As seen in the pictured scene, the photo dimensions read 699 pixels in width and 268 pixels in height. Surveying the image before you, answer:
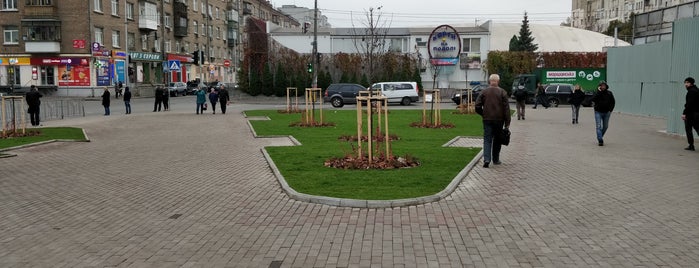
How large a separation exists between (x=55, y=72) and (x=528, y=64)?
4056 cm

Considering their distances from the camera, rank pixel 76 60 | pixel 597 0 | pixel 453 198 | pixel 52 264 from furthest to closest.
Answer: pixel 597 0 < pixel 76 60 < pixel 453 198 < pixel 52 264

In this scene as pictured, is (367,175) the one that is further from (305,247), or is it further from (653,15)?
(653,15)

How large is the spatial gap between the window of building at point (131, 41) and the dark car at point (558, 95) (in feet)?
127

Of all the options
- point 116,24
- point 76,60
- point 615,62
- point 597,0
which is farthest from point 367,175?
point 597,0

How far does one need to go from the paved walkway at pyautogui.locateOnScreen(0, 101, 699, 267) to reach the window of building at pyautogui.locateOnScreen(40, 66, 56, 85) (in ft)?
142

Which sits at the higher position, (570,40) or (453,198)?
(570,40)

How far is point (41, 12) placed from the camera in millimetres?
50031

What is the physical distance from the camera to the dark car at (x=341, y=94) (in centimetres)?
3850

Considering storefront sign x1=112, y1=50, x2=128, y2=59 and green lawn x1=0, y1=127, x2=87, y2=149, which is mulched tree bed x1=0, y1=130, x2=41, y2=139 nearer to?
green lawn x1=0, y1=127, x2=87, y2=149

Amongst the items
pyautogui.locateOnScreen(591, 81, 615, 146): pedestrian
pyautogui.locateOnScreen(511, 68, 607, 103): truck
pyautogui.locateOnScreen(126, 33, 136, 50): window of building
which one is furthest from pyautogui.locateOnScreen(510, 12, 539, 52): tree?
pyautogui.locateOnScreen(591, 81, 615, 146): pedestrian

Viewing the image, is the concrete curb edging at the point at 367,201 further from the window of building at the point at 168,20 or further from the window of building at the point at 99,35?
the window of building at the point at 168,20

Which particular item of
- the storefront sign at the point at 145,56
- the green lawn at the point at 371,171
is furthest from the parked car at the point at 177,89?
the green lawn at the point at 371,171

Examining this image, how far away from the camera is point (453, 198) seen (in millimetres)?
8305

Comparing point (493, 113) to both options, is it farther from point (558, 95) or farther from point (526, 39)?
point (526, 39)
